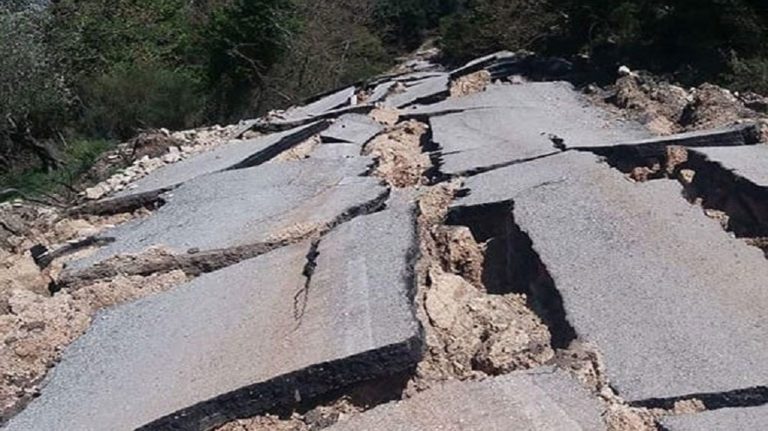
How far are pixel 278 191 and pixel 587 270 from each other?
8.14 feet

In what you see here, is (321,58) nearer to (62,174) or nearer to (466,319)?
(62,174)

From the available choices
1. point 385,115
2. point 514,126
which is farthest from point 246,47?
point 514,126

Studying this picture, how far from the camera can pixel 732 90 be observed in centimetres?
862

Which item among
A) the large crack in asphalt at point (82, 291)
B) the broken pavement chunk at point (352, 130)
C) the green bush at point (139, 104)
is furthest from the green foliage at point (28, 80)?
the large crack in asphalt at point (82, 291)

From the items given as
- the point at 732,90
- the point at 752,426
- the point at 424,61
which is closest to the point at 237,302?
the point at 752,426

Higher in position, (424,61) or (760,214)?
(760,214)

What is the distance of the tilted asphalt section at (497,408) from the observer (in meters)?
2.88

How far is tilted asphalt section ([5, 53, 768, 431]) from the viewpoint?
3107 millimetres

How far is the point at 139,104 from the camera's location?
14.4 meters

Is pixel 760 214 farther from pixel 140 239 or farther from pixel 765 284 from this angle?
pixel 140 239

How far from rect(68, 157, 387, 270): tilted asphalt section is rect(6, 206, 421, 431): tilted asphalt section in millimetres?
520

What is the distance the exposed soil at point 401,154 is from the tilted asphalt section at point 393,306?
16 centimetres

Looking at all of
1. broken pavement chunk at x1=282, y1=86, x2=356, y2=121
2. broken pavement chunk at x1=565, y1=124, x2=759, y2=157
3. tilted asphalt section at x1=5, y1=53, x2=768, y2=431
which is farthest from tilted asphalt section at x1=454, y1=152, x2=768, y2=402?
broken pavement chunk at x1=282, y1=86, x2=356, y2=121

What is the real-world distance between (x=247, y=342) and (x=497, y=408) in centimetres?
103
